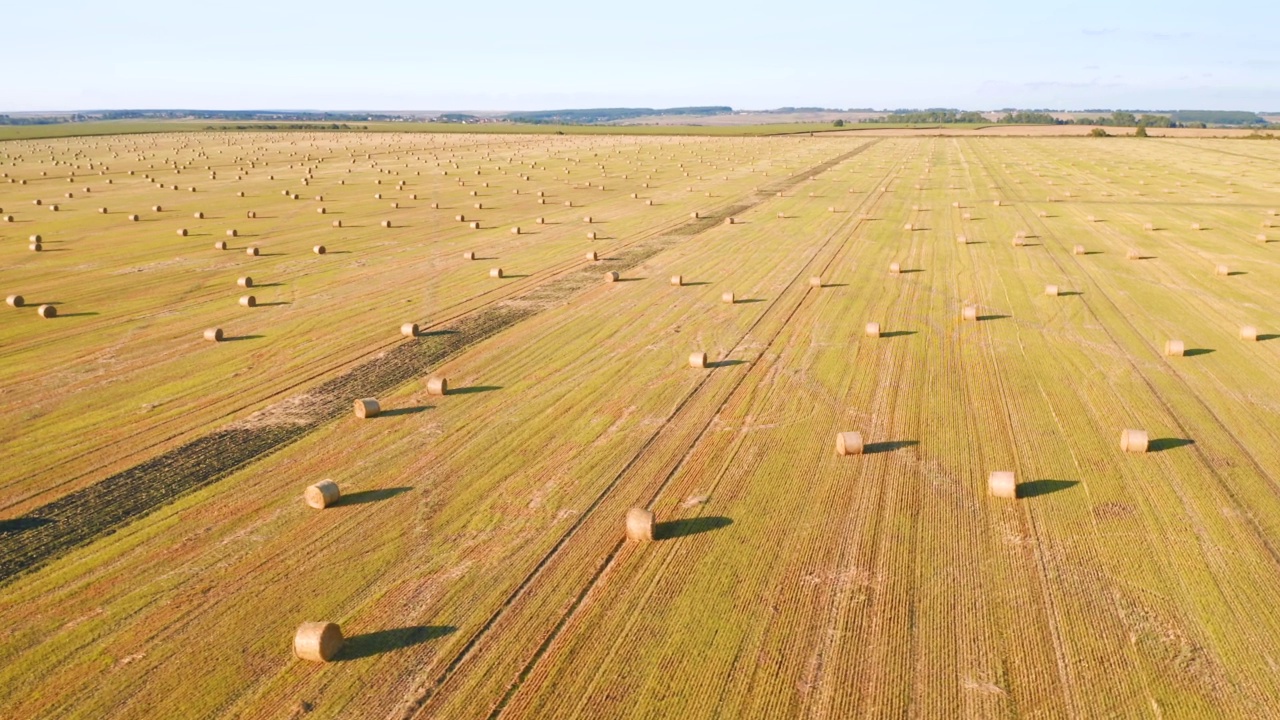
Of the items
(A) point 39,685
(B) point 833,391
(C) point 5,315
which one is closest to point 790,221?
(B) point 833,391

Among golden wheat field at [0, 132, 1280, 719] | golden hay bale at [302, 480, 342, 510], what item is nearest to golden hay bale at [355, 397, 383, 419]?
golden wheat field at [0, 132, 1280, 719]

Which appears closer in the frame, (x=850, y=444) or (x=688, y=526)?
(x=688, y=526)

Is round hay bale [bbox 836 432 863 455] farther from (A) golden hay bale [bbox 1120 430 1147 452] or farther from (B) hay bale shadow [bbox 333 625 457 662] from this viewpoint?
(B) hay bale shadow [bbox 333 625 457 662]

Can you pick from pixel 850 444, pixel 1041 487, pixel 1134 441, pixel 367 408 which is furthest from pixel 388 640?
pixel 1134 441

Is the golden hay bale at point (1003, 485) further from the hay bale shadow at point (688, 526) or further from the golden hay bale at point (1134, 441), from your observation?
the hay bale shadow at point (688, 526)

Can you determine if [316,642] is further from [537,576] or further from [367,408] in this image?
[367,408]

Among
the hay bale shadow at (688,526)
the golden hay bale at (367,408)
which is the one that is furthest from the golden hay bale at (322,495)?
the hay bale shadow at (688,526)

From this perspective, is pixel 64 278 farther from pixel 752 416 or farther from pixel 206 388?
pixel 752 416
